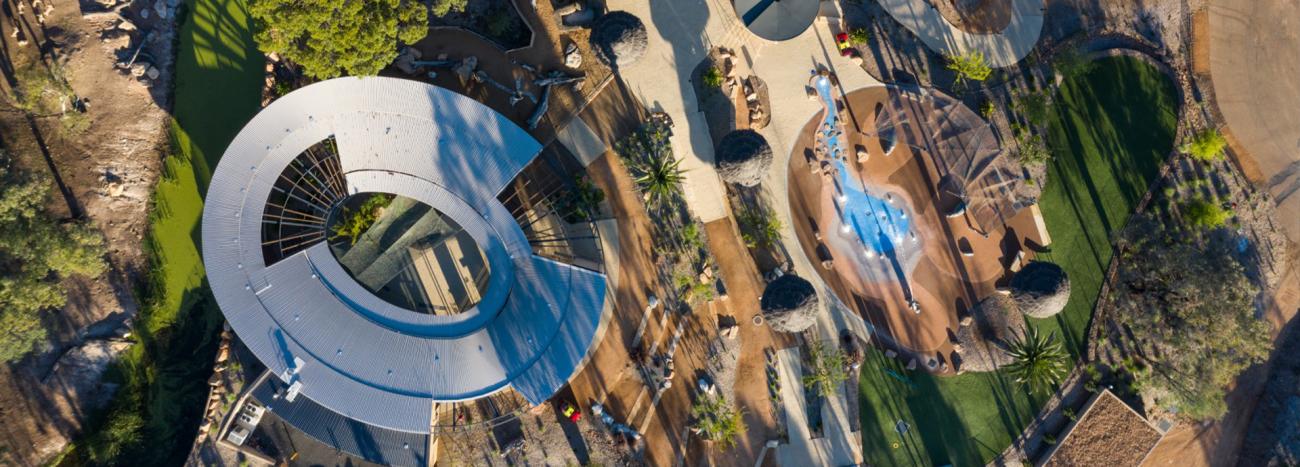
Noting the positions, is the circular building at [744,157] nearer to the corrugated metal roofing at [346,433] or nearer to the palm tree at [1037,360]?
the palm tree at [1037,360]

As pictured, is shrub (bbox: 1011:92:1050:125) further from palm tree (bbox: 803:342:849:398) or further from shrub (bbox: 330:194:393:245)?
shrub (bbox: 330:194:393:245)

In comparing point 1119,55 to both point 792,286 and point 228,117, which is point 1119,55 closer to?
point 792,286

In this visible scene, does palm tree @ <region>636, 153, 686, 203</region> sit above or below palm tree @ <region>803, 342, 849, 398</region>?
above

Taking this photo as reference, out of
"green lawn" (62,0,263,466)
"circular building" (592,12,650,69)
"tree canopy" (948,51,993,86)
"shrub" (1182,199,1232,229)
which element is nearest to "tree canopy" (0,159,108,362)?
"green lawn" (62,0,263,466)

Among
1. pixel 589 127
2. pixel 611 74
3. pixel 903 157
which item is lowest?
pixel 903 157

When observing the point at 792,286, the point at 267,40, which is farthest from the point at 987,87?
the point at 267,40

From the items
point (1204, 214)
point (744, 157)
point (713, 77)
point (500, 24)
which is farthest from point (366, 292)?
point (1204, 214)

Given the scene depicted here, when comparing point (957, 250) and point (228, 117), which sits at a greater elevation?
point (228, 117)
